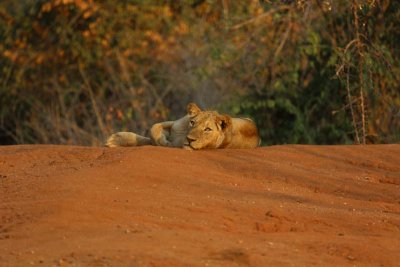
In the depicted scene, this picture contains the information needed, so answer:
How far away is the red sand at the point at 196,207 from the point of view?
5.95 meters

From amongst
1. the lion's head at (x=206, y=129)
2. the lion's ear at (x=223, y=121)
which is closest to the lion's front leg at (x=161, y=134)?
the lion's head at (x=206, y=129)

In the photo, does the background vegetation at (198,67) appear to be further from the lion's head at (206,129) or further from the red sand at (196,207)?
the red sand at (196,207)

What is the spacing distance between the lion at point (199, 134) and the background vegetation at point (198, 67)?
316 cm

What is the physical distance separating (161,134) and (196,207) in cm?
255

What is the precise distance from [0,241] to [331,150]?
398cm

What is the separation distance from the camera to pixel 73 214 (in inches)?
259

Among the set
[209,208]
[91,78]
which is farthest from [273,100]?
[209,208]

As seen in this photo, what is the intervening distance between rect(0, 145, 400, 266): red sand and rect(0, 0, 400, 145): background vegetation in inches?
157

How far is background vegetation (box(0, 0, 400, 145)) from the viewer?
48.9ft

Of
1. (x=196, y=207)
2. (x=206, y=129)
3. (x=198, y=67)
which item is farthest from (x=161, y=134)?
(x=198, y=67)

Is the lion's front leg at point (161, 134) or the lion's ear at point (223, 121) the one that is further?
the lion's front leg at point (161, 134)

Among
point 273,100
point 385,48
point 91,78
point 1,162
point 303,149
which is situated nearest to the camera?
point 1,162

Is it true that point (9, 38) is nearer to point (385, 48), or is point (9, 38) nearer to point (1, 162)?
point (385, 48)

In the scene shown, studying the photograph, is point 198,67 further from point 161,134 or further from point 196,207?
point 196,207
